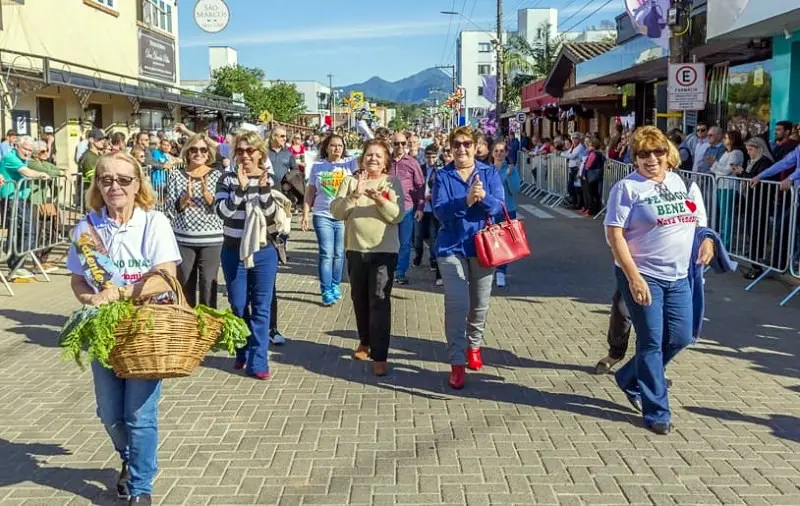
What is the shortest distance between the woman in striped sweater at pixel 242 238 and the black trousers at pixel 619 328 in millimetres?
2503

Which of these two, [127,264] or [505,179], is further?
A: [505,179]

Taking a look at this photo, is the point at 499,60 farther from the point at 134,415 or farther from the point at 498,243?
the point at 134,415

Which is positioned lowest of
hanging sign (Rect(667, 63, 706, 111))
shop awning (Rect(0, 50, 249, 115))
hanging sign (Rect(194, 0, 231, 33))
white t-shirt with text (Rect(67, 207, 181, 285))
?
white t-shirt with text (Rect(67, 207, 181, 285))

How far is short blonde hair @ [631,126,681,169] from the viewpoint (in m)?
5.14

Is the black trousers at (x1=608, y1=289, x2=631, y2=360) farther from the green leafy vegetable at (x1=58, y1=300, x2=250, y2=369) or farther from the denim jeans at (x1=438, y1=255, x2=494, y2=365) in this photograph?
the green leafy vegetable at (x1=58, y1=300, x2=250, y2=369)

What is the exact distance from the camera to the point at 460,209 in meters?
6.10

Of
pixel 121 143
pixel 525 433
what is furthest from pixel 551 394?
pixel 121 143

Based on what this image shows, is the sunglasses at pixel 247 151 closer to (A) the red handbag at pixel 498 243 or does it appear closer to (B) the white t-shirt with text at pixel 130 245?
(A) the red handbag at pixel 498 243

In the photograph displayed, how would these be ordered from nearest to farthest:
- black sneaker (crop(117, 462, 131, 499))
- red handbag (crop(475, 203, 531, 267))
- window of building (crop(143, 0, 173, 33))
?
black sneaker (crop(117, 462, 131, 499)) < red handbag (crop(475, 203, 531, 267)) < window of building (crop(143, 0, 173, 33))

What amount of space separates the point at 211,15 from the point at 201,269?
15.1 m

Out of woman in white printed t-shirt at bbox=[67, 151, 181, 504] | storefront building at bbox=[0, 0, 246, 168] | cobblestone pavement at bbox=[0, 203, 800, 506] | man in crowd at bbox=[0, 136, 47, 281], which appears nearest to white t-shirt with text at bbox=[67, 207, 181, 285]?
woman in white printed t-shirt at bbox=[67, 151, 181, 504]

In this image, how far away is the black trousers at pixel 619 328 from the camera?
6293mm

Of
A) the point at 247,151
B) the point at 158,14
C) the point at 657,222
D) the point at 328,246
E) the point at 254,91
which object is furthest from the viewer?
the point at 254,91

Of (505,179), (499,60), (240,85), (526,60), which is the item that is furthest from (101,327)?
(240,85)
